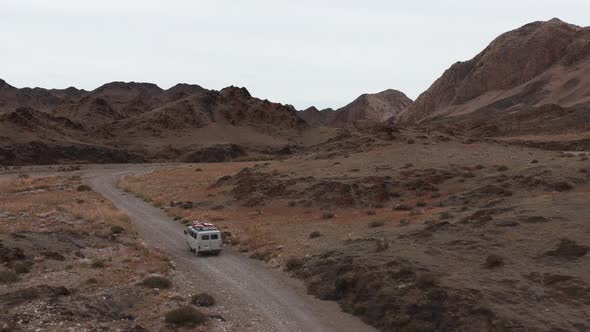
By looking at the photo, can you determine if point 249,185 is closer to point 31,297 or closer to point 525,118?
point 31,297

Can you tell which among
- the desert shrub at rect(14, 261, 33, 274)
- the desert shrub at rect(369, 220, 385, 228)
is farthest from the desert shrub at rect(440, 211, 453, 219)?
the desert shrub at rect(14, 261, 33, 274)

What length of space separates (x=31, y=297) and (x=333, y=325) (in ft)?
43.2

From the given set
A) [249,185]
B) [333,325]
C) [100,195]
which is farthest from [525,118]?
[333,325]

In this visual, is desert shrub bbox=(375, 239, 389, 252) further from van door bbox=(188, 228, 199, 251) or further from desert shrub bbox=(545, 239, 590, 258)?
van door bbox=(188, 228, 199, 251)

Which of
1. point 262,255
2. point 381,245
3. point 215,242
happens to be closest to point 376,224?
point 381,245

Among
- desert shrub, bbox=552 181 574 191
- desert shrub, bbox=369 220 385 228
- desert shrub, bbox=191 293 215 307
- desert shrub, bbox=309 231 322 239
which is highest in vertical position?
desert shrub, bbox=552 181 574 191

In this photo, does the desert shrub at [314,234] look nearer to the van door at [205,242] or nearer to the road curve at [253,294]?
the road curve at [253,294]

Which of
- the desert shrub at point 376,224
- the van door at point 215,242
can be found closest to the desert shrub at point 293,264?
the van door at point 215,242

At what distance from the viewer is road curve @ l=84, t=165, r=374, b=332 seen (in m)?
21.8

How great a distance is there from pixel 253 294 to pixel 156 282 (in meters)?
4.99

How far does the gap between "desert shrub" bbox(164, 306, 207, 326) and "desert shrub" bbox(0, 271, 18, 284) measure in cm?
955

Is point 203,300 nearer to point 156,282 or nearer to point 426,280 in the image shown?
point 156,282

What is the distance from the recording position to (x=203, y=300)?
23.7 metres

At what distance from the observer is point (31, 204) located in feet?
177
